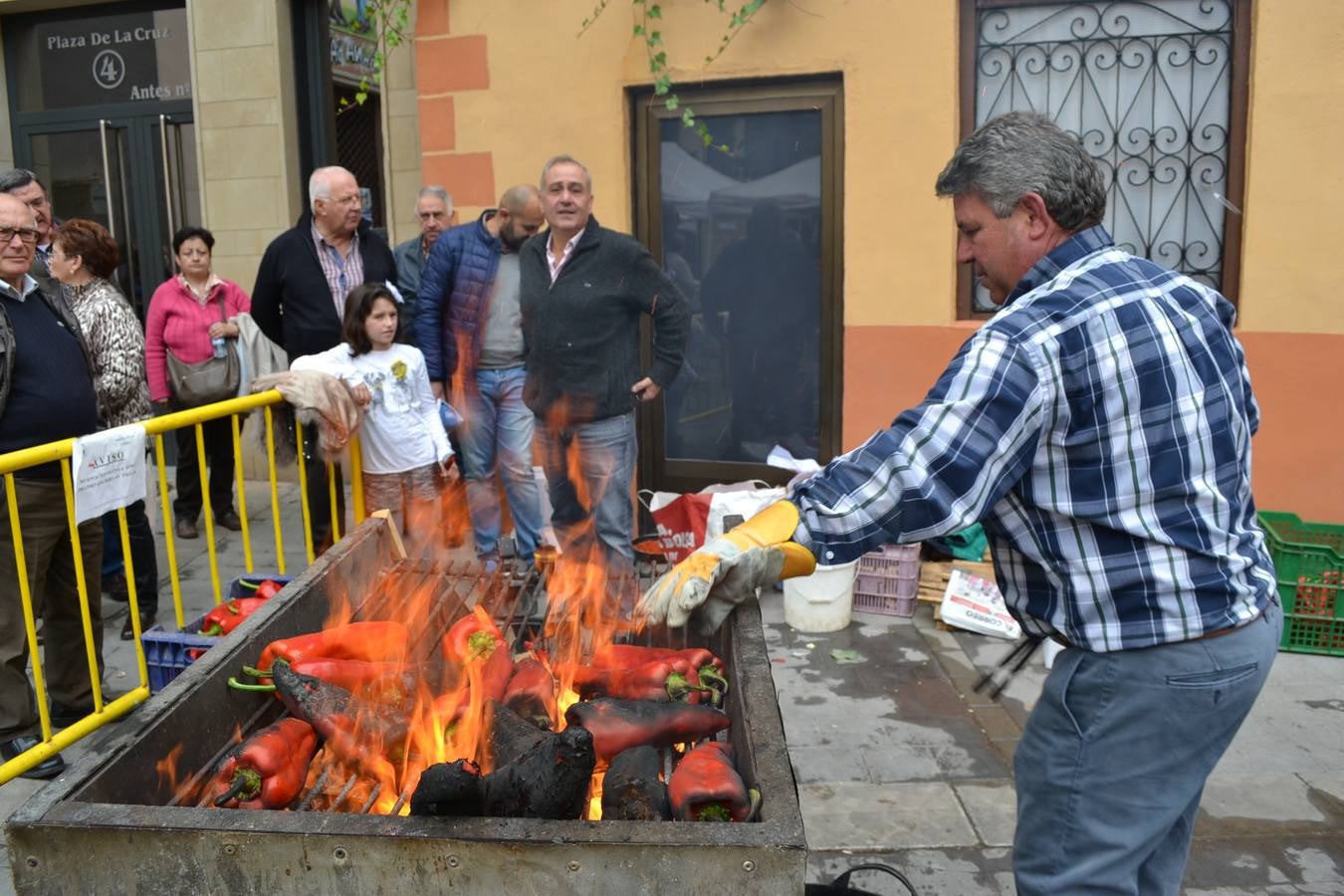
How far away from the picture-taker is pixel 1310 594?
545 centimetres

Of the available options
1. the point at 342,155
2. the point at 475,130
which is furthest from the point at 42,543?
the point at 342,155

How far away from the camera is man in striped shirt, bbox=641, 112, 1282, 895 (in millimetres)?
2129

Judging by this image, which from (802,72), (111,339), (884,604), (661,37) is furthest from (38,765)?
(802,72)

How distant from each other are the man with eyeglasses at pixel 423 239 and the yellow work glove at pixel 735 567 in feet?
15.5

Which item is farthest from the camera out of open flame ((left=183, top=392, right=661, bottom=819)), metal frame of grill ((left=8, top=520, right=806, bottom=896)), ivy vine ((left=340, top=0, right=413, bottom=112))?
ivy vine ((left=340, top=0, right=413, bottom=112))

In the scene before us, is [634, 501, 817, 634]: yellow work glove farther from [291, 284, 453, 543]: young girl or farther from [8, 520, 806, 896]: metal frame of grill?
[291, 284, 453, 543]: young girl

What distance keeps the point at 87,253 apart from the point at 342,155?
383 cm

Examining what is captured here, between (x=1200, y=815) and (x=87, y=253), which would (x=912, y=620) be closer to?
(x=1200, y=815)

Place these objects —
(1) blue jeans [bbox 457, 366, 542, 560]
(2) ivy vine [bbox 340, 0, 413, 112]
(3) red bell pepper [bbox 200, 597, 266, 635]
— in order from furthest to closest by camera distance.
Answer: (2) ivy vine [bbox 340, 0, 413, 112], (1) blue jeans [bbox 457, 366, 542, 560], (3) red bell pepper [bbox 200, 597, 266, 635]

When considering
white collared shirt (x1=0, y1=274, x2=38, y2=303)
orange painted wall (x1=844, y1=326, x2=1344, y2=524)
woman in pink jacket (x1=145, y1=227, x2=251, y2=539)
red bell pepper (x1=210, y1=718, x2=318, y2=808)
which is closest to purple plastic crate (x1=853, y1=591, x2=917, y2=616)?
orange painted wall (x1=844, y1=326, x2=1344, y2=524)

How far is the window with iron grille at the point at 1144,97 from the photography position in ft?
20.4

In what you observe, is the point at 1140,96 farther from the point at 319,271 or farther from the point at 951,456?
the point at 951,456

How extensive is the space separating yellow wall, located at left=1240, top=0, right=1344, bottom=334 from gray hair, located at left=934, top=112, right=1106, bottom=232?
447cm

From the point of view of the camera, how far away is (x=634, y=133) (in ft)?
22.9
